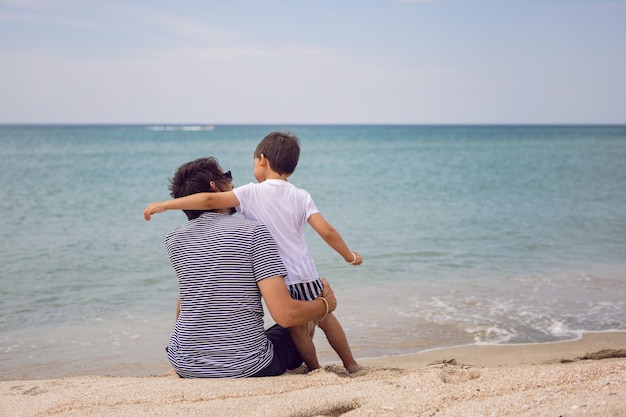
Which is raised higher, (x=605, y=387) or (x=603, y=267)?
(x=605, y=387)

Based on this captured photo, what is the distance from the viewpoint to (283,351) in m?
3.82

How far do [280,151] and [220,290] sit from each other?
0.90 meters

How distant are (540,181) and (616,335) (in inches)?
650

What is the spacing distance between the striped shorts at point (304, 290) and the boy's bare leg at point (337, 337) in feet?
0.90

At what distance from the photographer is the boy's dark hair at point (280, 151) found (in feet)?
12.4

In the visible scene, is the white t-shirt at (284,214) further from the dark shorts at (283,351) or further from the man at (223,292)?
the dark shorts at (283,351)

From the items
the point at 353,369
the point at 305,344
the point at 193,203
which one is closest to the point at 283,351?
the point at 305,344

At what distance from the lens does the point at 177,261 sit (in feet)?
11.5

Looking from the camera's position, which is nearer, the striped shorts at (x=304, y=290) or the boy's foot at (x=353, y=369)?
the striped shorts at (x=304, y=290)

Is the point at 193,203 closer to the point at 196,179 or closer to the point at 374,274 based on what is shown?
the point at 196,179

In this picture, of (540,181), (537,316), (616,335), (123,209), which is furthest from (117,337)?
(540,181)

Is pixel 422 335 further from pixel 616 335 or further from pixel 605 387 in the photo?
pixel 605 387

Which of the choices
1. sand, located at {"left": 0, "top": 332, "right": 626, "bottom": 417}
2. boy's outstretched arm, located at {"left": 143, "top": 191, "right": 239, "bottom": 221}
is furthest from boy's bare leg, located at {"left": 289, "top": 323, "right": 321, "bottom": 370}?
boy's outstretched arm, located at {"left": 143, "top": 191, "right": 239, "bottom": 221}

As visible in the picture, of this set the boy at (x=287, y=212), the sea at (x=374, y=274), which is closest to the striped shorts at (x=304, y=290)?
the boy at (x=287, y=212)
